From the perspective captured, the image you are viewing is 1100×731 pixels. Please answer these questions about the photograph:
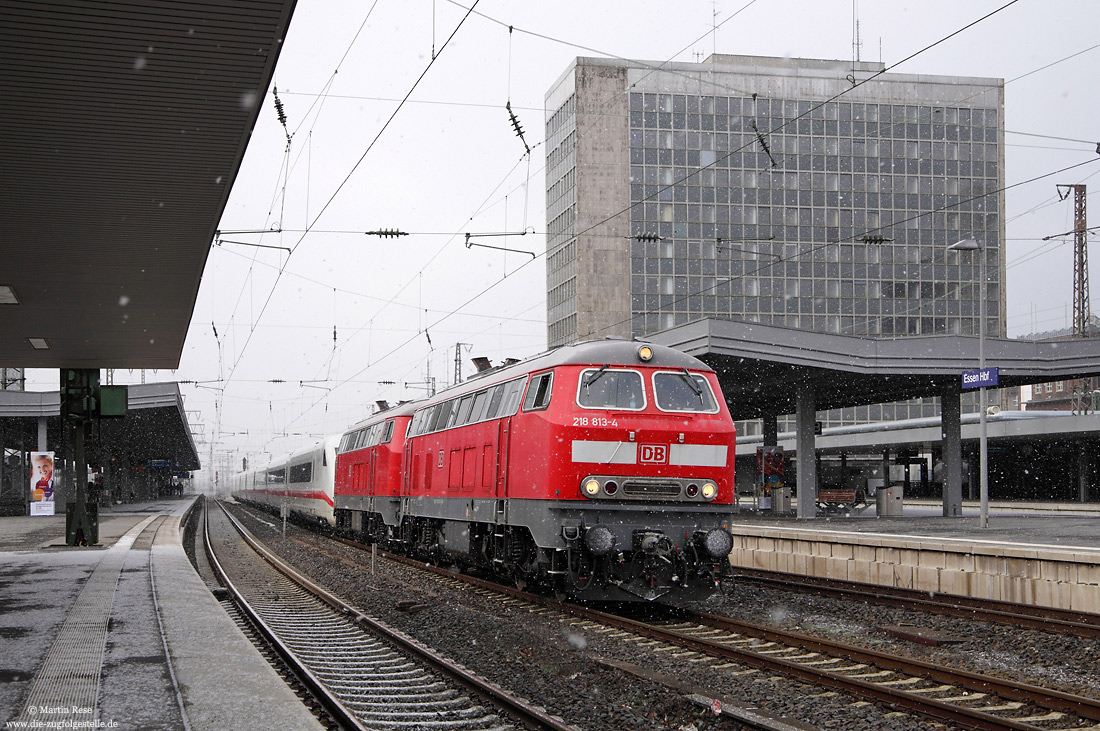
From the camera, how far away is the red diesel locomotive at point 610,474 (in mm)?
11742

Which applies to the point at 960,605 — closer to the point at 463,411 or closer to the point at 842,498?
the point at 463,411

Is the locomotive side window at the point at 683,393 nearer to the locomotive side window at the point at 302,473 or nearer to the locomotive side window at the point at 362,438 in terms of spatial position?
the locomotive side window at the point at 362,438

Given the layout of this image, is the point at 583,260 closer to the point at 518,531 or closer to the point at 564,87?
the point at 564,87

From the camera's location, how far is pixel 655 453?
12.2 metres

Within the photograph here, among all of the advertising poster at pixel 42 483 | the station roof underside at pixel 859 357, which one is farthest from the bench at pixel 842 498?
the advertising poster at pixel 42 483

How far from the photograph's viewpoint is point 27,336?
17.5 m

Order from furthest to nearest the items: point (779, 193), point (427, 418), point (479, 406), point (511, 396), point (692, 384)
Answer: point (779, 193) < point (427, 418) < point (479, 406) < point (511, 396) < point (692, 384)

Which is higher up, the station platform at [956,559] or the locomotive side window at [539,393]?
the locomotive side window at [539,393]

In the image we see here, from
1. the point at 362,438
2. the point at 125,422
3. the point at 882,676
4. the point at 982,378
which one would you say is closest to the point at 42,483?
the point at 125,422

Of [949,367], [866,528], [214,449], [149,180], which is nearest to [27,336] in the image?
[149,180]

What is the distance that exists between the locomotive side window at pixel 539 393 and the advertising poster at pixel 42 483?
86.5 ft

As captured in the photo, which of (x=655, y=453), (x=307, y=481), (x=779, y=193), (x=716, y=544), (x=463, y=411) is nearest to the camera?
(x=716, y=544)

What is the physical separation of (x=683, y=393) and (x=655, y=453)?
42.1 inches

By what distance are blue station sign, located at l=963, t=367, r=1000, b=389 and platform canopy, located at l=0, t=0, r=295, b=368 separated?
1701 centimetres
